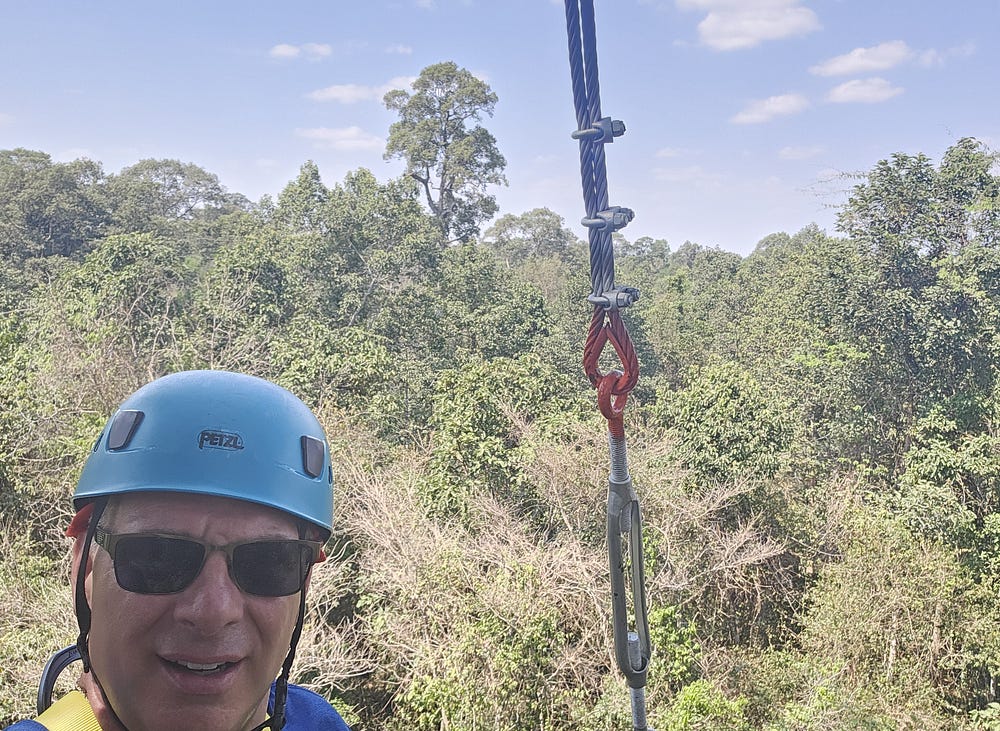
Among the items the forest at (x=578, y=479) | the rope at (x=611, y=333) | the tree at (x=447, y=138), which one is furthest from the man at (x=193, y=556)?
the tree at (x=447, y=138)

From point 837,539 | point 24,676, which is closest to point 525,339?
point 837,539

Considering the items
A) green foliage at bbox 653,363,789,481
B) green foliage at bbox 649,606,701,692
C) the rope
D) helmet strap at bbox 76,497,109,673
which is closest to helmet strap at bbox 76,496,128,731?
helmet strap at bbox 76,497,109,673

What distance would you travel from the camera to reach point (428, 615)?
620 centimetres

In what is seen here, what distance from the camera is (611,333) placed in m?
1.55

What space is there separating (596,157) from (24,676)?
4991mm

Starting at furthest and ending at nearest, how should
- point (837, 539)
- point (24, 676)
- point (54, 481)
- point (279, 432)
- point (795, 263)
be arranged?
1. point (795, 263)
2. point (837, 539)
3. point (54, 481)
4. point (24, 676)
5. point (279, 432)

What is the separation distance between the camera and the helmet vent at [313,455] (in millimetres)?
1004

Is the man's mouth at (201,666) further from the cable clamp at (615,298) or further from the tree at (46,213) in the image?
the tree at (46,213)

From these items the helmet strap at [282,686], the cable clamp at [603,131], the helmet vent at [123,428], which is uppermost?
A: the cable clamp at [603,131]

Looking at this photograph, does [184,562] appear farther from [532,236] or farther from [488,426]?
[532,236]

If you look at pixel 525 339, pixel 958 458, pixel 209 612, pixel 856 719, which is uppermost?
pixel 525 339

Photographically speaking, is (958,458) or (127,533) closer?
(127,533)

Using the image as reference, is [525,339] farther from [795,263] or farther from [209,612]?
[209,612]

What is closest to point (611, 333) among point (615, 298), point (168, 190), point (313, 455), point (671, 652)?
point (615, 298)
